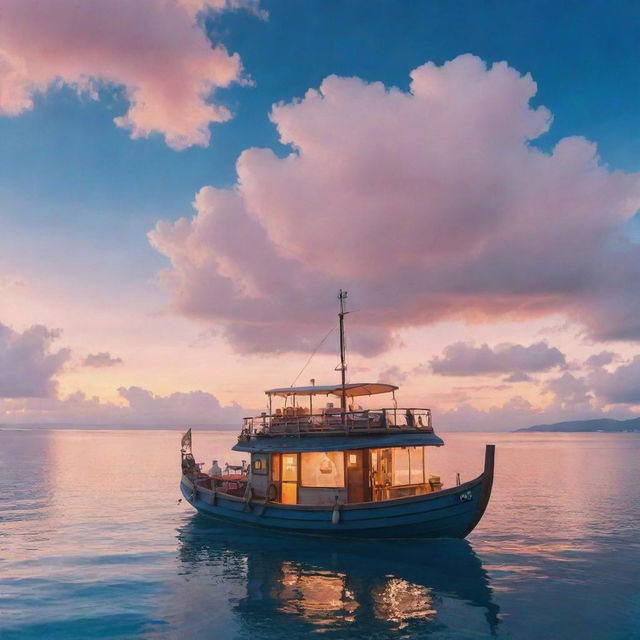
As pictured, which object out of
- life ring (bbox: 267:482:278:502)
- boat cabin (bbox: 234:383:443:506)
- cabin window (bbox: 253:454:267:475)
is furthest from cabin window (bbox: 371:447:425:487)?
cabin window (bbox: 253:454:267:475)

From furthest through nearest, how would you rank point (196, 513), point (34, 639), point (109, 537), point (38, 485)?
A: point (38, 485)
point (196, 513)
point (109, 537)
point (34, 639)

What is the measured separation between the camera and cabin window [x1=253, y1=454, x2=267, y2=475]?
29.0 metres

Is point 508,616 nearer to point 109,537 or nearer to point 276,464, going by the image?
point 276,464

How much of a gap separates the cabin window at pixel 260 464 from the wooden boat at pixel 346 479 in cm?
5

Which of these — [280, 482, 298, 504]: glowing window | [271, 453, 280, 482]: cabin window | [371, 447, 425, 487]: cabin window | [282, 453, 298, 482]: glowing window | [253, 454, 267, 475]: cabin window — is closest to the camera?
[371, 447, 425, 487]: cabin window

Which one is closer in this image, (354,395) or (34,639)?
(34,639)

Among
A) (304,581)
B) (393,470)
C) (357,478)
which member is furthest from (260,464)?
(304,581)

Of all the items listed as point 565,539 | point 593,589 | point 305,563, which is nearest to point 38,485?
point 305,563

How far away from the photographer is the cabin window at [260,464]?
28984mm

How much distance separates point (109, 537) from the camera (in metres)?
30.7

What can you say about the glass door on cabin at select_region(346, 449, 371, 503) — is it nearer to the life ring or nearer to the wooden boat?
the wooden boat

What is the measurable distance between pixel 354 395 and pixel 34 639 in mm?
18939

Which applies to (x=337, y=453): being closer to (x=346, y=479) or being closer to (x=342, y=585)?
(x=346, y=479)

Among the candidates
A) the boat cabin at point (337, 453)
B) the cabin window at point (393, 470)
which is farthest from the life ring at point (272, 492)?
the cabin window at point (393, 470)
